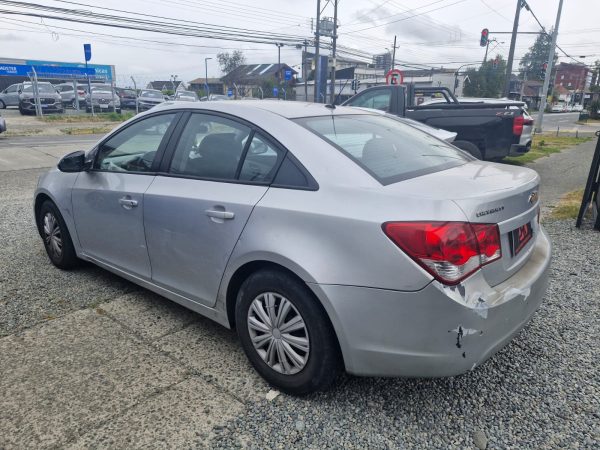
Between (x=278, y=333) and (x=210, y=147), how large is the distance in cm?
126

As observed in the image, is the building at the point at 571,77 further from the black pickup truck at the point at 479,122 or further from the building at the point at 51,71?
the black pickup truck at the point at 479,122

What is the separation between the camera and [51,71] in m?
28.3

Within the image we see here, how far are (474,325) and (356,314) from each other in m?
0.51

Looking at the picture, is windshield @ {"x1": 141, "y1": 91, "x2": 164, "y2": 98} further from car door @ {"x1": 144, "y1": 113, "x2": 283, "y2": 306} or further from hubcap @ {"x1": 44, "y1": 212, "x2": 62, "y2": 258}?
car door @ {"x1": 144, "y1": 113, "x2": 283, "y2": 306}

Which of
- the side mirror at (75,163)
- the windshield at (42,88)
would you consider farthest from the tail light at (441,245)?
the windshield at (42,88)

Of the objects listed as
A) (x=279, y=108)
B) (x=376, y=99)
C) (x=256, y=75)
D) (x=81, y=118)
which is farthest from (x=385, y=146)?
(x=256, y=75)

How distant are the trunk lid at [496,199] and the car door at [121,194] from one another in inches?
71.3

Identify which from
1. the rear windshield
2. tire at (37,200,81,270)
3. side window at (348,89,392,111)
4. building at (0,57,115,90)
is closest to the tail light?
the rear windshield

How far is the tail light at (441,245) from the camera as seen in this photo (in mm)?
1968

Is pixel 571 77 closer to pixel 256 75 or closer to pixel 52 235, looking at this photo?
pixel 256 75

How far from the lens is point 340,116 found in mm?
3062

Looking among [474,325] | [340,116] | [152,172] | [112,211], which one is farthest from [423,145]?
[112,211]

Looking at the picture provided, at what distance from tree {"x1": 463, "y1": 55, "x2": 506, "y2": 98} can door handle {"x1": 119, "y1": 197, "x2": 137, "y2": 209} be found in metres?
79.9

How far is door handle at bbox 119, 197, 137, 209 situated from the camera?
10.4 feet
